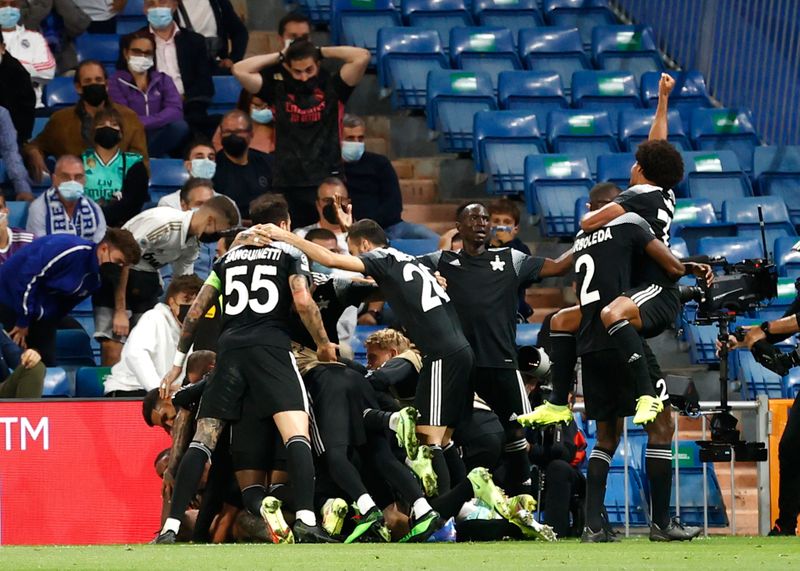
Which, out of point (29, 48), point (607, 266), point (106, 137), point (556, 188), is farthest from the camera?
point (29, 48)

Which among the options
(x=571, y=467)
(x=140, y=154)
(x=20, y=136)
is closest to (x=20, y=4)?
(x=20, y=136)

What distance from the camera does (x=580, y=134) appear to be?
15469 mm

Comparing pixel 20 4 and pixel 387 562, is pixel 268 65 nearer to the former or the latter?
pixel 20 4

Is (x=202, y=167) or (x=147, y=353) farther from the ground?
(x=202, y=167)

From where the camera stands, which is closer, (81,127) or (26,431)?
(26,431)

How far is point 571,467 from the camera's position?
10430 mm

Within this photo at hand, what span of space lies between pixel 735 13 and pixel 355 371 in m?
8.43

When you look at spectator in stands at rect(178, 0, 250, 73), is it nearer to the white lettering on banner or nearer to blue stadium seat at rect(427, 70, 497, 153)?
blue stadium seat at rect(427, 70, 497, 153)

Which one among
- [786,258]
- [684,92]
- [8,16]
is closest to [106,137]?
[8,16]

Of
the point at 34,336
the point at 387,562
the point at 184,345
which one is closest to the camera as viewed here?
the point at 387,562

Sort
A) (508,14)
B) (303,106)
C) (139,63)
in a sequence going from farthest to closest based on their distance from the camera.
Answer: (508,14) < (139,63) < (303,106)

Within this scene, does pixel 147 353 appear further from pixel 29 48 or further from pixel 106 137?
pixel 29 48

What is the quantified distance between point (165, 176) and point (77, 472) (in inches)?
169

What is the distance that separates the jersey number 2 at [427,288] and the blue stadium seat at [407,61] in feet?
21.3
